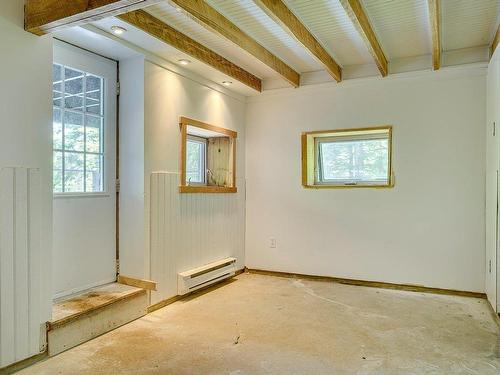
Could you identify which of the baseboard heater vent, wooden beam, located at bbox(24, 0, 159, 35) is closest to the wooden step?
the baseboard heater vent

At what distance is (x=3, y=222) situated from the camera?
2.03 meters

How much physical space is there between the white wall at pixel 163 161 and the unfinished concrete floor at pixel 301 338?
441mm

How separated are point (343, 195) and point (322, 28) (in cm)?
184

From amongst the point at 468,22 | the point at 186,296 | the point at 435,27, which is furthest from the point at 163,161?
the point at 468,22

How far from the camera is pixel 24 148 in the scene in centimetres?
213

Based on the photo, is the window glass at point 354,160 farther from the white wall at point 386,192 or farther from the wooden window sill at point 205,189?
the wooden window sill at point 205,189

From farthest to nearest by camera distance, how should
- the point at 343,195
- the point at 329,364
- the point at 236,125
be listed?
1. the point at 236,125
2. the point at 343,195
3. the point at 329,364

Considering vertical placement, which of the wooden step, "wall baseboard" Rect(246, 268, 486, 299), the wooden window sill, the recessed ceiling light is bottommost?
"wall baseboard" Rect(246, 268, 486, 299)

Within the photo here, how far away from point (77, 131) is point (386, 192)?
308cm

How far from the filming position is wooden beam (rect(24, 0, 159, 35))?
6.15 ft

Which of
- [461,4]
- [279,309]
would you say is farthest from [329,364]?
[461,4]

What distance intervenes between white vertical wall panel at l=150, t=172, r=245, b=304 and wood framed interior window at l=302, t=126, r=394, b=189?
1034mm

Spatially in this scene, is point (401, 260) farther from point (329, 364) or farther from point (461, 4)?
point (461, 4)

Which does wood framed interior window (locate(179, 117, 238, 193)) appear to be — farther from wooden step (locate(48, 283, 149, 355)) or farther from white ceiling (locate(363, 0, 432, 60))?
white ceiling (locate(363, 0, 432, 60))
